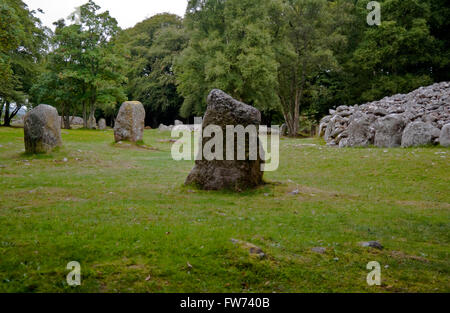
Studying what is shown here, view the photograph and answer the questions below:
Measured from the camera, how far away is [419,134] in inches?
741

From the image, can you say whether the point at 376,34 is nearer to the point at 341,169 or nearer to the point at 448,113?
the point at 448,113

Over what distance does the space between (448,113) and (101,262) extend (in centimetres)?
2251

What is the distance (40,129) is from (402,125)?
70.6ft

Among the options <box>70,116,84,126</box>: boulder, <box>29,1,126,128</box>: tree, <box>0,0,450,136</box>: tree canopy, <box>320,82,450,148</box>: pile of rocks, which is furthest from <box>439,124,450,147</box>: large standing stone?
<box>70,116,84,126</box>: boulder

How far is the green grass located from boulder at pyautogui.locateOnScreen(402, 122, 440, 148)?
5761 mm

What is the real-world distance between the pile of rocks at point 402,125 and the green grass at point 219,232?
596 centimetres

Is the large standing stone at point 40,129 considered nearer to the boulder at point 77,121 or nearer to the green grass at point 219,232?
the green grass at point 219,232

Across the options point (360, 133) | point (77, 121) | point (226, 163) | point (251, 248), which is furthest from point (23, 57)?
point (251, 248)

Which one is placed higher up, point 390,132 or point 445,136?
point 390,132

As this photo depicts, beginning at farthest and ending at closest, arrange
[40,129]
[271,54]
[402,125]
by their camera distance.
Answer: [271,54] → [402,125] → [40,129]

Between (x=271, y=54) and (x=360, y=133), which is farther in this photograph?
(x=271, y=54)

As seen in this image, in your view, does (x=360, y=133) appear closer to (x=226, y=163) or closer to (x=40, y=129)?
(x=226, y=163)

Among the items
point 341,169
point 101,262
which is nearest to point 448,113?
point 341,169

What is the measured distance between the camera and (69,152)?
18.9 m
